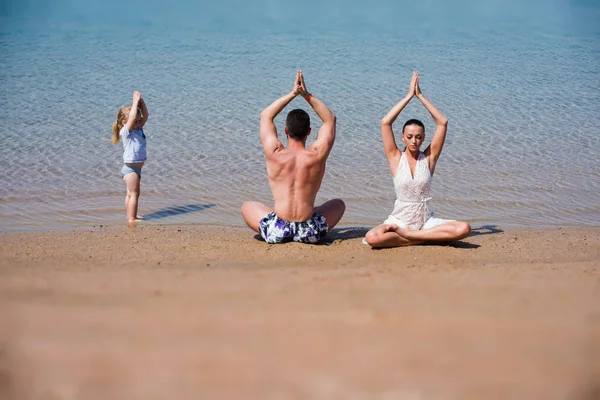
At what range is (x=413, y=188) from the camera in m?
6.62

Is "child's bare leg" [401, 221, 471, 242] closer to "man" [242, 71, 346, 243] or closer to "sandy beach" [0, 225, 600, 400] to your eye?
"man" [242, 71, 346, 243]

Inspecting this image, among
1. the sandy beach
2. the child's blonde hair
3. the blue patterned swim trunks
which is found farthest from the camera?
the child's blonde hair

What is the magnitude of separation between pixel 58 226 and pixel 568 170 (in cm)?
624

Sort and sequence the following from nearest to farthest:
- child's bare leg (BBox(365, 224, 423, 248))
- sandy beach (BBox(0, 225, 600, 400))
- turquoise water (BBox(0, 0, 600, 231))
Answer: sandy beach (BBox(0, 225, 600, 400)) → child's bare leg (BBox(365, 224, 423, 248)) → turquoise water (BBox(0, 0, 600, 231))

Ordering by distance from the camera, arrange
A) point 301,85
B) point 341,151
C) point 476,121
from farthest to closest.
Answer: point 476,121, point 341,151, point 301,85

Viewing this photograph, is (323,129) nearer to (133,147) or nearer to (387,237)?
(387,237)

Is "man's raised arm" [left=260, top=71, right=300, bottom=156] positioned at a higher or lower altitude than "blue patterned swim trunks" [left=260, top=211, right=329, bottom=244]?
higher

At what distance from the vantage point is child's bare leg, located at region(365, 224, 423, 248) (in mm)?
6414

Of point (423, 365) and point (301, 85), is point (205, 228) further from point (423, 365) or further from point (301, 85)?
point (423, 365)

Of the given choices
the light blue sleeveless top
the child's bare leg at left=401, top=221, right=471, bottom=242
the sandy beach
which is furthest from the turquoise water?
the sandy beach

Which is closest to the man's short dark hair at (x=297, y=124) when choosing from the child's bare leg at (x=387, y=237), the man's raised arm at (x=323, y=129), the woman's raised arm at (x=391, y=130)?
the man's raised arm at (x=323, y=129)

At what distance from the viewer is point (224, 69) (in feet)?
50.5

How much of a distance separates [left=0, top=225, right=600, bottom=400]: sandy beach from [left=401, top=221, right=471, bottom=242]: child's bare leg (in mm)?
1294

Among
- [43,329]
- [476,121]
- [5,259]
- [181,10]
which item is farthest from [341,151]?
[181,10]
